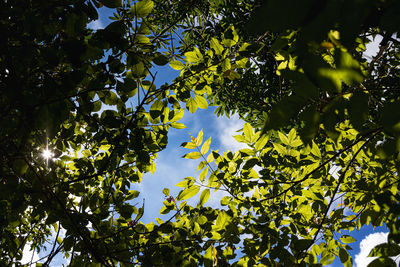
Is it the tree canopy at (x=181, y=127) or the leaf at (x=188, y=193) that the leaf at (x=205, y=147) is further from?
the leaf at (x=188, y=193)

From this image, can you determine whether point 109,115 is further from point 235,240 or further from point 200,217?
point 235,240

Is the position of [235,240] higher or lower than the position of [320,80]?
lower

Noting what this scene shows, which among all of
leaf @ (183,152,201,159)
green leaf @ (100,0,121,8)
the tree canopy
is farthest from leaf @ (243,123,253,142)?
green leaf @ (100,0,121,8)

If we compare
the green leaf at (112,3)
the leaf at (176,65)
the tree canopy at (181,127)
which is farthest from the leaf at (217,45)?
the green leaf at (112,3)

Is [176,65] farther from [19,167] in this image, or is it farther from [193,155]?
[19,167]

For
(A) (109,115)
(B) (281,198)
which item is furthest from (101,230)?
(B) (281,198)

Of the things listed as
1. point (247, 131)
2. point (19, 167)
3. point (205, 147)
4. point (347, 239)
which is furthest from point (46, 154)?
point (347, 239)

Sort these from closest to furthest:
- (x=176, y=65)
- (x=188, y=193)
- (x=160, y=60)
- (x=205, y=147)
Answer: (x=160, y=60)
(x=188, y=193)
(x=205, y=147)
(x=176, y=65)

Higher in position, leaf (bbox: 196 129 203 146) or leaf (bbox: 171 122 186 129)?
leaf (bbox: 171 122 186 129)

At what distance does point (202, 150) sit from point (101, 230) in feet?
3.79

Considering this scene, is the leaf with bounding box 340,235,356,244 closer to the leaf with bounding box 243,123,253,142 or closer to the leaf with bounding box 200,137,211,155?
the leaf with bounding box 243,123,253,142

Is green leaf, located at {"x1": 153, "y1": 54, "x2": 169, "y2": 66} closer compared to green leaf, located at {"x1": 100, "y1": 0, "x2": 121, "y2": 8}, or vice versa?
green leaf, located at {"x1": 100, "y1": 0, "x2": 121, "y2": 8}

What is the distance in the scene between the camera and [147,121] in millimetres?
1952

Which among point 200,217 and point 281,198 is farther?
point 281,198
